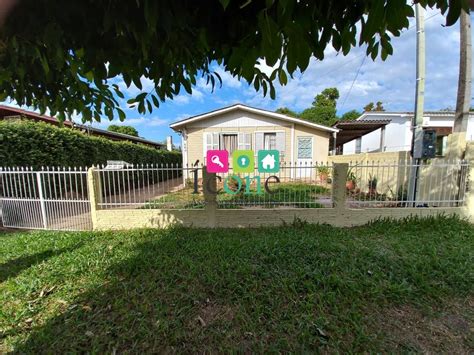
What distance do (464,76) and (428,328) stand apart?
609 centimetres

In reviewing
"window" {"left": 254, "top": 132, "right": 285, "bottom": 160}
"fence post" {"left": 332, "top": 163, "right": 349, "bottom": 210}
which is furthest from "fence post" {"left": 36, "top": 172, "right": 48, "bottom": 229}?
"window" {"left": 254, "top": 132, "right": 285, "bottom": 160}

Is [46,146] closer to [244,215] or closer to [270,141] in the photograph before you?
[244,215]

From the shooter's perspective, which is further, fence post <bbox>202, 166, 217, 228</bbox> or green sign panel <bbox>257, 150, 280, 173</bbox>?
green sign panel <bbox>257, 150, 280, 173</bbox>

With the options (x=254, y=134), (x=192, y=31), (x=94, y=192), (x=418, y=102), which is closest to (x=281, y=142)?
(x=254, y=134)

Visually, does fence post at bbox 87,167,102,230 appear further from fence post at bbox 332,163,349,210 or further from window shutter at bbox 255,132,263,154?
window shutter at bbox 255,132,263,154

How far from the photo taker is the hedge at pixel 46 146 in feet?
17.9

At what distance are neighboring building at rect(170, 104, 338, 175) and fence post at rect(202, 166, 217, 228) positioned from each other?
7.04 m

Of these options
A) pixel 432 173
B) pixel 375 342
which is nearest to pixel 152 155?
pixel 432 173

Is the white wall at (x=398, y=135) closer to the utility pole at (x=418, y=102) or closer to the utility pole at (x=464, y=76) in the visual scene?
the utility pole at (x=464, y=76)

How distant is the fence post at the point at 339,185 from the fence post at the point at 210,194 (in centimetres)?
249

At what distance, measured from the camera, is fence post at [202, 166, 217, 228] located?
15.7 feet

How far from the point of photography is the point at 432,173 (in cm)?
554

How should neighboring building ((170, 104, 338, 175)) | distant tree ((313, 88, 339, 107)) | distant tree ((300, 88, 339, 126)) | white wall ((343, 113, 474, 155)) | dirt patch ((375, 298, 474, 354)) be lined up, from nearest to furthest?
dirt patch ((375, 298, 474, 354)), neighboring building ((170, 104, 338, 175)), white wall ((343, 113, 474, 155)), distant tree ((300, 88, 339, 126)), distant tree ((313, 88, 339, 107))

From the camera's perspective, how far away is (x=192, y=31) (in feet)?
5.37
